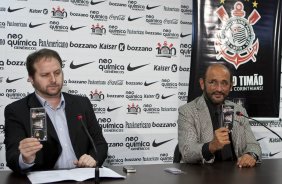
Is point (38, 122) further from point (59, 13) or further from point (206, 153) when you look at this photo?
point (59, 13)

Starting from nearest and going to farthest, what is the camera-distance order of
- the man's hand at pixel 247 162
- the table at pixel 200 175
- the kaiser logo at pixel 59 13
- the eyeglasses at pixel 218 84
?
the table at pixel 200 175
the man's hand at pixel 247 162
the eyeglasses at pixel 218 84
the kaiser logo at pixel 59 13

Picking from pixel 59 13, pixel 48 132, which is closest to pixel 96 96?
pixel 59 13

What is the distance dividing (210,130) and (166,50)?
1637 mm

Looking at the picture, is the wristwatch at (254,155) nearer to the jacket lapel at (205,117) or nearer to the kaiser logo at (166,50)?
the jacket lapel at (205,117)

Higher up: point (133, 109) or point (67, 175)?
point (133, 109)

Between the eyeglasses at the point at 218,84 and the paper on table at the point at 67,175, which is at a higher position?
the eyeglasses at the point at 218,84

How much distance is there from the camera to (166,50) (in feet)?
15.4

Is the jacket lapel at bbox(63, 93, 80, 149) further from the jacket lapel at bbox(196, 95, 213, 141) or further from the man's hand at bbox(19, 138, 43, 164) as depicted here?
the jacket lapel at bbox(196, 95, 213, 141)

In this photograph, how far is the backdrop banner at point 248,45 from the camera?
14.9 feet

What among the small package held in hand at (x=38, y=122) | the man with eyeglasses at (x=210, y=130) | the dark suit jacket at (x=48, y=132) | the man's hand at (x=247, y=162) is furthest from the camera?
the man with eyeglasses at (x=210, y=130)

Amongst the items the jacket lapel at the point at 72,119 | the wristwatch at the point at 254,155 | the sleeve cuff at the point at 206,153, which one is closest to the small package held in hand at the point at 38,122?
the jacket lapel at the point at 72,119

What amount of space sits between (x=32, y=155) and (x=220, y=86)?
5.95 ft

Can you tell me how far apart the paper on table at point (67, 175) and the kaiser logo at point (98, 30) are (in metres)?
2.22

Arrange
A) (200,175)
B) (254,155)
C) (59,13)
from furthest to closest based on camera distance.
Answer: (59,13) → (254,155) → (200,175)
